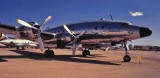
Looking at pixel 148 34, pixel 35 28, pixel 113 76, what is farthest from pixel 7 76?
pixel 148 34

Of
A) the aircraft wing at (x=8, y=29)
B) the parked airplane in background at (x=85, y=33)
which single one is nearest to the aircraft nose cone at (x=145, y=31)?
the parked airplane in background at (x=85, y=33)

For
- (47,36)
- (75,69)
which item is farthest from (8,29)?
(75,69)

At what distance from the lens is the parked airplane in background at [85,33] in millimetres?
20391

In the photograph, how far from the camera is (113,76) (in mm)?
11305

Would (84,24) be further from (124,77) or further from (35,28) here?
(124,77)

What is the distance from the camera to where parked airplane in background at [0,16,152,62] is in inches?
803

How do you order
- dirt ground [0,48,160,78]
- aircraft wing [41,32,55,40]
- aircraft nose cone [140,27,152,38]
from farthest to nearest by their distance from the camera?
aircraft wing [41,32,55,40], aircraft nose cone [140,27,152,38], dirt ground [0,48,160,78]

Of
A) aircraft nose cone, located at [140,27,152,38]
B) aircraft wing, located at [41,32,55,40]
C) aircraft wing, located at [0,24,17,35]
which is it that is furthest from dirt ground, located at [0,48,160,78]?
aircraft wing, located at [41,32,55,40]

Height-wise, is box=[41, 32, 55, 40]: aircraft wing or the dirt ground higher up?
box=[41, 32, 55, 40]: aircraft wing

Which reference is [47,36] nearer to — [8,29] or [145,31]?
[8,29]

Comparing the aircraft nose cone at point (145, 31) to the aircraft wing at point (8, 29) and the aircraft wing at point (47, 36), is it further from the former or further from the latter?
the aircraft wing at point (8, 29)

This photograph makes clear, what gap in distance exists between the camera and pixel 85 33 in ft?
74.5

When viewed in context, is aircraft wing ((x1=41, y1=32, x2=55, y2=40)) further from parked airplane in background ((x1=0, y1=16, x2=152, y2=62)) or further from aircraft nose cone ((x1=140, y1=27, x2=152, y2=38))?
aircraft nose cone ((x1=140, y1=27, x2=152, y2=38))

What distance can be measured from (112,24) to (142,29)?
3.04 m
